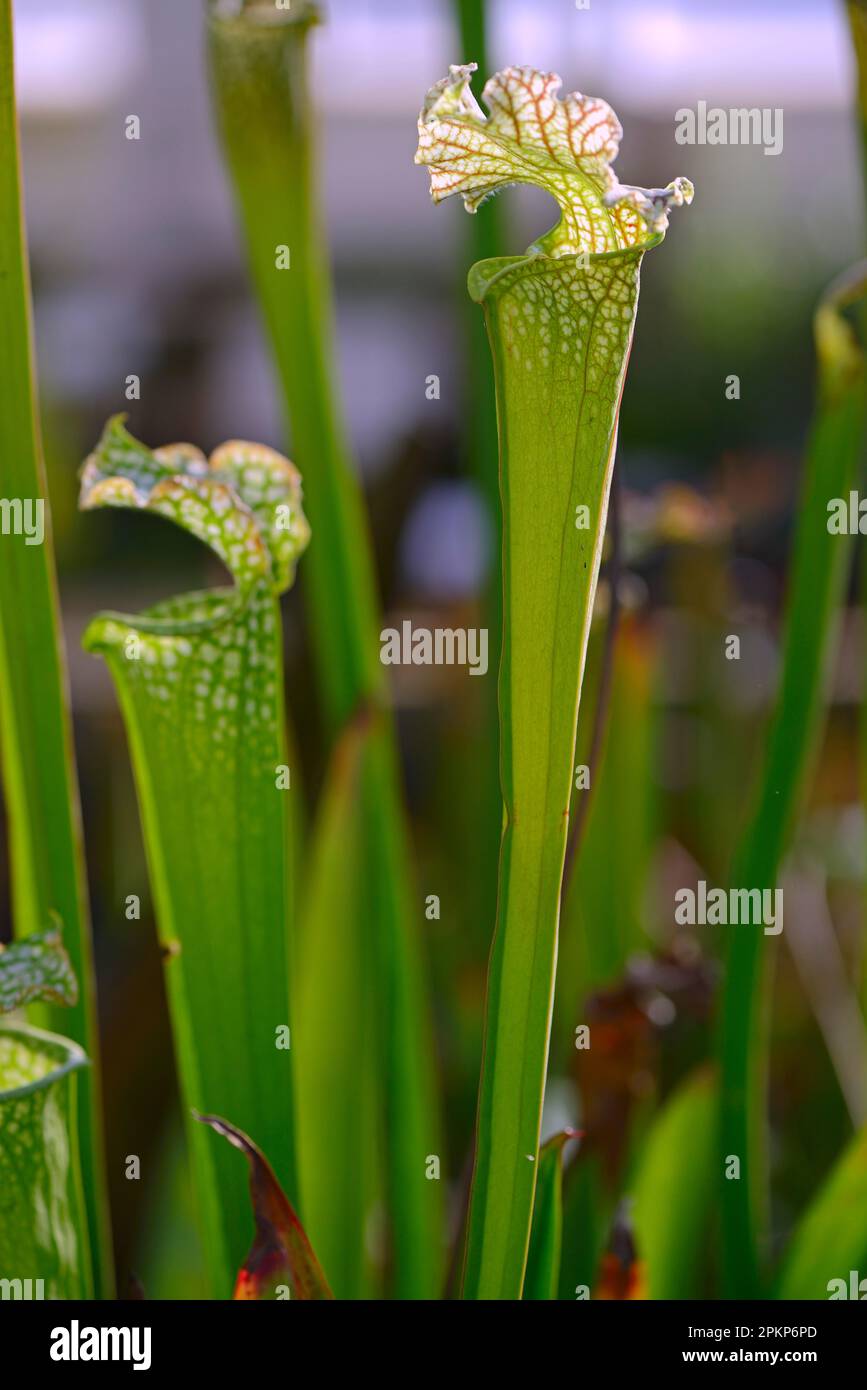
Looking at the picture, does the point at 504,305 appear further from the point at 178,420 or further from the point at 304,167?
the point at 178,420

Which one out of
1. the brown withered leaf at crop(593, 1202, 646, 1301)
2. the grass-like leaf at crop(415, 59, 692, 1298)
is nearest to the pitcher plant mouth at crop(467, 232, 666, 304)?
the grass-like leaf at crop(415, 59, 692, 1298)

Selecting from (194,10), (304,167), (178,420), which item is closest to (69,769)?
(304,167)

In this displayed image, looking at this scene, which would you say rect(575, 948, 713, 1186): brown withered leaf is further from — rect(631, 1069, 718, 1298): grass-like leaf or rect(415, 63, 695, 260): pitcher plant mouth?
rect(415, 63, 695, 260): pitcher plant mouth

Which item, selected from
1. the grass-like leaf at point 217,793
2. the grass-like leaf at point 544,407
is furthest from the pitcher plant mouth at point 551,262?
the grass-like leaf at point 217,793

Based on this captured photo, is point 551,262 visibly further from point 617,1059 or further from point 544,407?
point 617,1059

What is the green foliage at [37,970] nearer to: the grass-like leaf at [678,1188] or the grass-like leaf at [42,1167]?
the grass-like leaf at [42,1167]

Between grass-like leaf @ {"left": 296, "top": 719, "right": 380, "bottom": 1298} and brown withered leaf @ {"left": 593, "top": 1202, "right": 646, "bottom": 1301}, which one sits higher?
grass-like leaf @ {"left": 296, "top": 719, "right": 380, "bottom": 1298}
